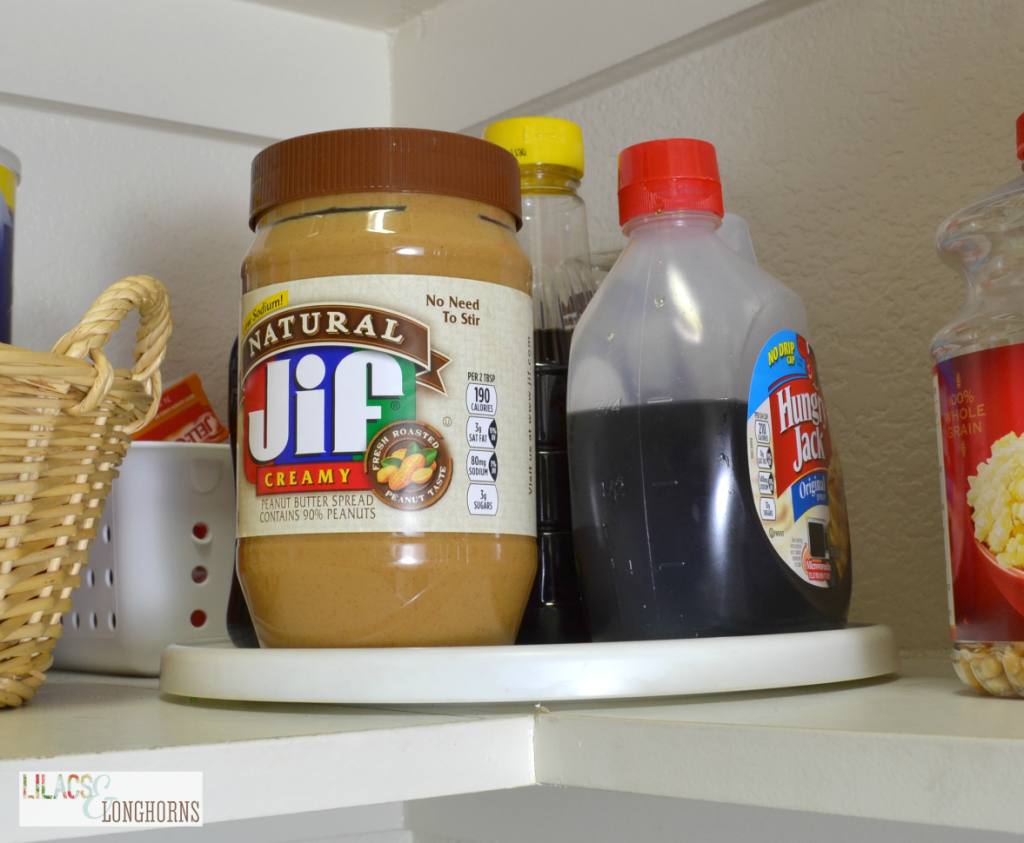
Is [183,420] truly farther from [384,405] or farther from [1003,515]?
[1003,515]

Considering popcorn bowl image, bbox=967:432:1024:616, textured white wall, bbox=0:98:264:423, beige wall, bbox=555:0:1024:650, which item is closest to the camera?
popcorn bowl image, bbox=967:432:1024:616

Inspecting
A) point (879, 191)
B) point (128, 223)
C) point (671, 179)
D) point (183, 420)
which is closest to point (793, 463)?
point (671, 179)

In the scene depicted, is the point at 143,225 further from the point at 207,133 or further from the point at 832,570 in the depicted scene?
the point at 832,570

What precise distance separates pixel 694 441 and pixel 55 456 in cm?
30

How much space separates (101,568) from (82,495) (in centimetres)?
25

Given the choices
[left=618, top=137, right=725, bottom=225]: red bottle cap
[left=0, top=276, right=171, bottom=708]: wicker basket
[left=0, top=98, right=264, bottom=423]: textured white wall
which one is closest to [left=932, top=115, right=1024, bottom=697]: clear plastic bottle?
[left=618, top=137, right=725, bottom=225]: red bottle cap

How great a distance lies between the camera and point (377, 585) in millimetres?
492

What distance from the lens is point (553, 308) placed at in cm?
66

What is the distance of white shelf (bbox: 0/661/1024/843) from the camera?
0.32 metres

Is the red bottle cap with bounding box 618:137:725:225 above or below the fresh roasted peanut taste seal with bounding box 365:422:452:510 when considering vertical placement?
above

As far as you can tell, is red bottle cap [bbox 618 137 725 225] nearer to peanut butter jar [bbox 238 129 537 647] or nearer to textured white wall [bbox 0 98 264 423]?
peanut butter jar [bbox 238 129 537 647]

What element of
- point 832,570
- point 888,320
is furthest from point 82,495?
point 888,320

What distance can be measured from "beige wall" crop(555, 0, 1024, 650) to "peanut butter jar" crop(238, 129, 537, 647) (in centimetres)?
30

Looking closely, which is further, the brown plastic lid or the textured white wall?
the textured white wall
